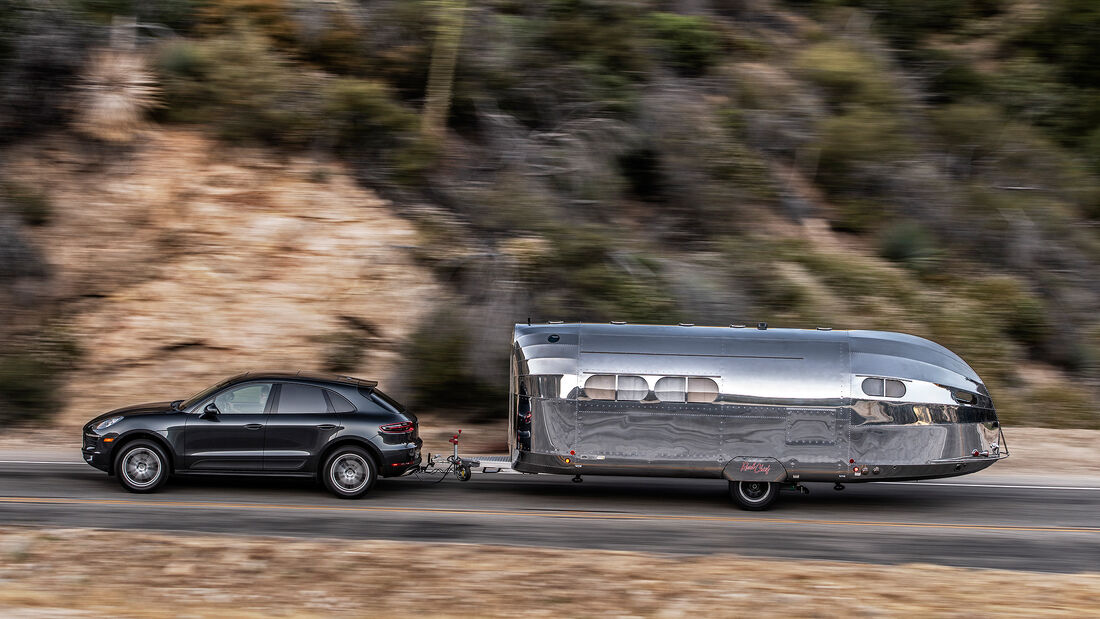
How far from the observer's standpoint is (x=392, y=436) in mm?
12945

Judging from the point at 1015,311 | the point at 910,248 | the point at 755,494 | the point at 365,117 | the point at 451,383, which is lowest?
the point at 755,494

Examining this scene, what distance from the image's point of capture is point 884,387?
41.9ft

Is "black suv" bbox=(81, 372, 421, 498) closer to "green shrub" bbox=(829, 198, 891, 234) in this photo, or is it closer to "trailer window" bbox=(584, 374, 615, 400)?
"trailer window" bbox=(584, 374, 615, 400)

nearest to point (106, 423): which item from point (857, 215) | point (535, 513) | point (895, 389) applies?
point (535, 513)

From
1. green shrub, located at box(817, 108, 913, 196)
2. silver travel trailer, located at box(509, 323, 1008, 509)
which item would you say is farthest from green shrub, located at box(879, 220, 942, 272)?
silver travel trailer, located at box(509, 323, 1008, 509)

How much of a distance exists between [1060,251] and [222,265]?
2210 centimetres

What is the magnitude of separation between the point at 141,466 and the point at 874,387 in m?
9.67

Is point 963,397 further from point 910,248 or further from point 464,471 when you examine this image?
point 910,248

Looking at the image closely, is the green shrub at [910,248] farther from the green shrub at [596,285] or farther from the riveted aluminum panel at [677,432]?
the riveted aluminum panel at [677,432]

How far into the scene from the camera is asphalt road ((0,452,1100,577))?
11.1 meters

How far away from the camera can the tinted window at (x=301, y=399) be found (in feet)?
42.3

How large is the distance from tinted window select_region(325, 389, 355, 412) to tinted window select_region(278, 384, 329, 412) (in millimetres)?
88

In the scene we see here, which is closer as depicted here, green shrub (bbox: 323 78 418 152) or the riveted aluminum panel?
the riveted aluminum panel

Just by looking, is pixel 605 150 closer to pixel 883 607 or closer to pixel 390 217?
pixel 390 217
